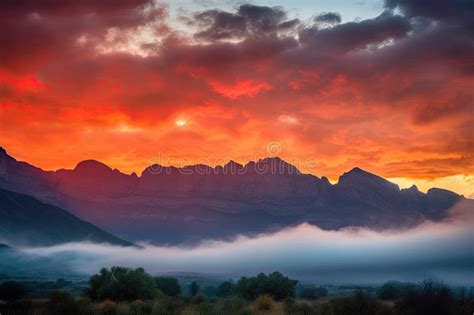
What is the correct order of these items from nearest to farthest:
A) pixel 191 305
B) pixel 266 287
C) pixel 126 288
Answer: pixel 191 305
pixel 126 288
pixel 266 287

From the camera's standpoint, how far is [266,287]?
55656 mm

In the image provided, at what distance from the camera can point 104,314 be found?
29.1m

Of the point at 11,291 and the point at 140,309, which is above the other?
the point at 140,309

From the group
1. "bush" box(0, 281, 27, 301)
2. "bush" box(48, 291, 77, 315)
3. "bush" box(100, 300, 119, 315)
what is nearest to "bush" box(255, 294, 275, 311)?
"bush" box(100, 300, 119, 315)

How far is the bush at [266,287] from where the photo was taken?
5566cm

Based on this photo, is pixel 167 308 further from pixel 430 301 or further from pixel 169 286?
pixel 169 286

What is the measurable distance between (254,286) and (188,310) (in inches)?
1109

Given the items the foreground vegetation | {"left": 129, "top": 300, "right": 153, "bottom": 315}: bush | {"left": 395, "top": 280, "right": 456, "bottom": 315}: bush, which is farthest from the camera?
{"left": 129, "top": 300, "right": 153, "bottom": 315}: bush

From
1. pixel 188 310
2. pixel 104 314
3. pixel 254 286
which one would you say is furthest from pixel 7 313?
pixel 254 286

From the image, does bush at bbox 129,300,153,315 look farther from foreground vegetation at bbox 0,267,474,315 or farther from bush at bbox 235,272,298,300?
bush at bbox 235,272,298,300

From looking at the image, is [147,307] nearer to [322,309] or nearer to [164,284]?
[322,309]

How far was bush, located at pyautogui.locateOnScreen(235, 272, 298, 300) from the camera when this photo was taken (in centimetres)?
5566

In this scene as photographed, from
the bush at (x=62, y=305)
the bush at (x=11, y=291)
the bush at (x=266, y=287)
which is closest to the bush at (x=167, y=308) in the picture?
the bush at (x=62, y=305)

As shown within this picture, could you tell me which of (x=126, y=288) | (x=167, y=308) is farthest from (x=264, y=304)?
(x=126, y=288)
